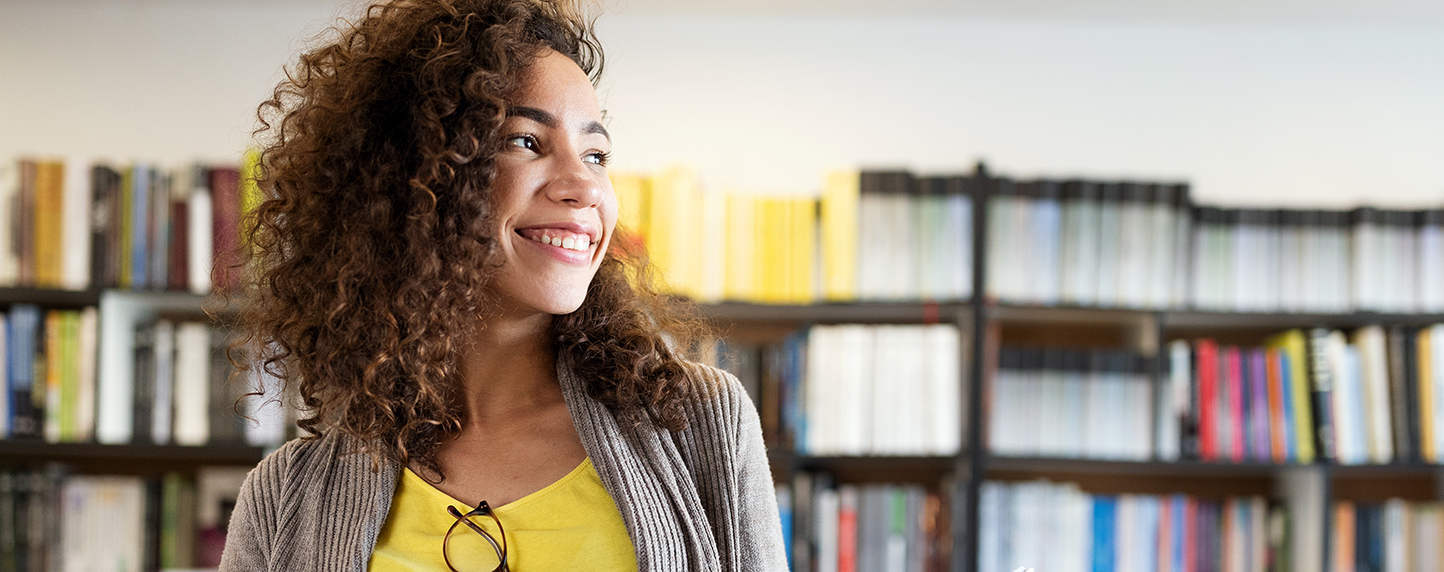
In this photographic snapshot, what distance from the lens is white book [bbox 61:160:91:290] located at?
2248 mm

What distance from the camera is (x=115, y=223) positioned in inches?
89.4

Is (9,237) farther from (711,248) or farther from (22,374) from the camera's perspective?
(711,248)

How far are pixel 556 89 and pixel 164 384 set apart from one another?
1778 mm

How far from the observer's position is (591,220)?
91 centimetres

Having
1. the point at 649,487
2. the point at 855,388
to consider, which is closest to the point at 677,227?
the point at 855,388

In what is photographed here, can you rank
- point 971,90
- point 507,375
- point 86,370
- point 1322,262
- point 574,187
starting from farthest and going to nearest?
point 971,90 → point 1322,262 → point 86,370 → point 507,375 → point 574,187

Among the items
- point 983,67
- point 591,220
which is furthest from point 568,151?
point 983,67

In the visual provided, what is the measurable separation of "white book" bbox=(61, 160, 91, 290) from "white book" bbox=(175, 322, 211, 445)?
9.8 inches

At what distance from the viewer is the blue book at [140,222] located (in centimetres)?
226

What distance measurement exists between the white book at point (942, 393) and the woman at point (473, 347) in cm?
140

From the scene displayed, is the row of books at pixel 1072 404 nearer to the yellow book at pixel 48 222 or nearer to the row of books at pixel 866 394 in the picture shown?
the row of books at pixel 866 394

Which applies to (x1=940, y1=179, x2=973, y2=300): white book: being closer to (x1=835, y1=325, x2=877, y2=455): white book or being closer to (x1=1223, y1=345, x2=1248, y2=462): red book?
(x1=835, y1=325, x2=877, y2=455): white book

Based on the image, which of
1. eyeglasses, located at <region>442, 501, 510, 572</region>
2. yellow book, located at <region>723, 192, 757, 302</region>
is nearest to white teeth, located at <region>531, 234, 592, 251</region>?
eyeglasses, located at <region>442, 501, 510, 572</region>

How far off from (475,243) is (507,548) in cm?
27
